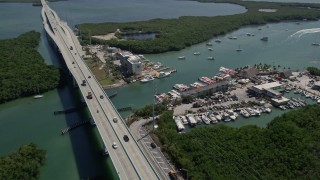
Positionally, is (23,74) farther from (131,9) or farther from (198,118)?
(131,9)

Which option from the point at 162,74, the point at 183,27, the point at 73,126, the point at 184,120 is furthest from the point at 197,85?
the point at 183,27

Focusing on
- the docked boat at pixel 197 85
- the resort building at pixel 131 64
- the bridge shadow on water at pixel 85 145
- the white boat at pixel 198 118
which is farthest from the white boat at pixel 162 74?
the white boat at pixel 198 118

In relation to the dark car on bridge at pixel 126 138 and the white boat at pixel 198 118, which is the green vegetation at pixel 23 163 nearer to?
the dark car on bridge at pixel 126 138

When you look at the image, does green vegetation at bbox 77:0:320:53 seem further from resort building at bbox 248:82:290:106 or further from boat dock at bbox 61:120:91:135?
boat dock at bbox 61:120:91:135

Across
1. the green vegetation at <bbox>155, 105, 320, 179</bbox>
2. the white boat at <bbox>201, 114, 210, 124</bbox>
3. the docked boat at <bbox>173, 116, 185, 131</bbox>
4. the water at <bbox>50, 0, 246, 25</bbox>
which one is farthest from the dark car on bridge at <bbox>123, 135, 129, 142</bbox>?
the water at <bbox>50, 0, 246, 25</bbox>

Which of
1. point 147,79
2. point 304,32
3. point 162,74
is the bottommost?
point 147,79

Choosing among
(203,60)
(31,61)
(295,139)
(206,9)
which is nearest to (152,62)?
(203,60)

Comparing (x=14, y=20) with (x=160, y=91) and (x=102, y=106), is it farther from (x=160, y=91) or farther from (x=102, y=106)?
(x=102, y=106)
